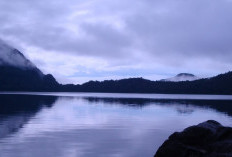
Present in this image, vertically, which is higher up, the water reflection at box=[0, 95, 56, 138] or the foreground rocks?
the foreground rocks

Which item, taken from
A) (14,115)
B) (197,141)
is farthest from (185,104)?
(197,141)

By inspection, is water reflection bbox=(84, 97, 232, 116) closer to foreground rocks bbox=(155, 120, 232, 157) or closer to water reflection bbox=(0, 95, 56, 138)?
water reflection bbox=(0, 95, 56, 138)

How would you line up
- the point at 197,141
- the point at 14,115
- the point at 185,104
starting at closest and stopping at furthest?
the point at 197,141 → the point at 14,115 → the point at 185,104

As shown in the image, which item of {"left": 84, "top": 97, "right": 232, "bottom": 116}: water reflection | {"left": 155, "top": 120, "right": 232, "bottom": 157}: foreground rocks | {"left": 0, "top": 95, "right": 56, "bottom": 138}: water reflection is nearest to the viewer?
{"left": 155, "top": 120, "right": 232, "bottom": 157}: foreground rocks

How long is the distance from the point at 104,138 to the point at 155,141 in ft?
17.1

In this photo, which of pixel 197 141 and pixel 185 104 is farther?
pixel 185 104

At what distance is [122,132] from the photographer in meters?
37.8

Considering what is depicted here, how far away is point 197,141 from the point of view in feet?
48.4

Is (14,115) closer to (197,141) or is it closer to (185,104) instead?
(197,141)

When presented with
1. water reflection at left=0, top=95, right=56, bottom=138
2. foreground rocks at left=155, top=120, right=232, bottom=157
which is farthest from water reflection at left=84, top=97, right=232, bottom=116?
foreground rocks at left=155, top=120, right=232, bottom=157

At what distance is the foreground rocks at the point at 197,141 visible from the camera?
46.3 feet

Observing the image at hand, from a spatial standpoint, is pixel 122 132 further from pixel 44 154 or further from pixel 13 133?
pixel 44 154

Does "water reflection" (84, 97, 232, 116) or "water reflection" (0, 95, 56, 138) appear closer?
"water reflection" (0, 95, 56, 138)

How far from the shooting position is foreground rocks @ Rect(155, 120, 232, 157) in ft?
46.3
